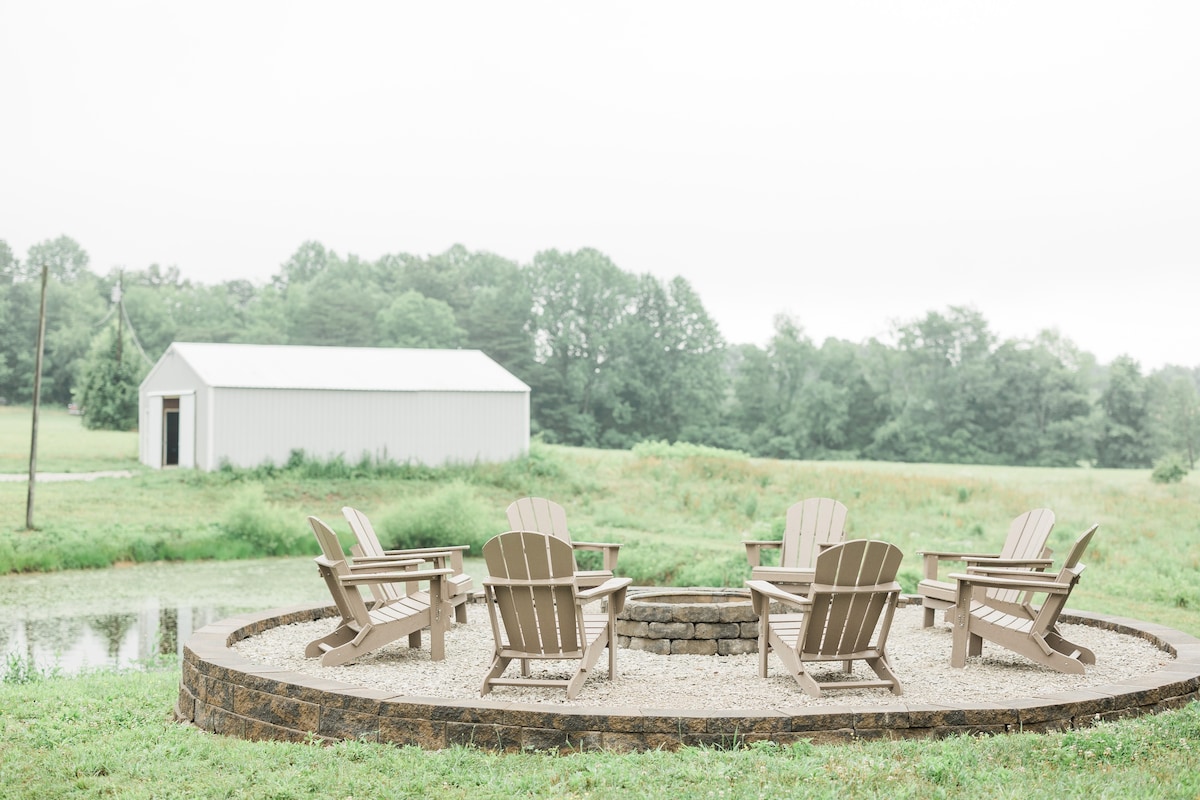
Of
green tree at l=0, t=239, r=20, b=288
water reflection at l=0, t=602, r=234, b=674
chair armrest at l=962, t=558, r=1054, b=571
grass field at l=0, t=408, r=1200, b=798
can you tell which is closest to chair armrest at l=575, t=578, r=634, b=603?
grass field at l=0, t=408, r=1200, b=798

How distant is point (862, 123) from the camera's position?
36.0 metres

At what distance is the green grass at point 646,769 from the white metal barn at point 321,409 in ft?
59.1

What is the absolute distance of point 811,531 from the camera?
8039mm

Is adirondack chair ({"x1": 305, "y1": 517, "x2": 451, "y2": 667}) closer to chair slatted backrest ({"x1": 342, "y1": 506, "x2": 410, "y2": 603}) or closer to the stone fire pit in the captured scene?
chair slatted backrest ({"x1": 342, "y1": 506, "x2": 410, "y2": 603})

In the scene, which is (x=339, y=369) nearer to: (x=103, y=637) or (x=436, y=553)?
(x=103, y=637)

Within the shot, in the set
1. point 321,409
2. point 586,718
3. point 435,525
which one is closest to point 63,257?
point 321,409

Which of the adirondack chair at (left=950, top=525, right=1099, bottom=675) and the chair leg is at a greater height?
the adirondack chair at (left=950, top=525, right=1099, bottom=675)

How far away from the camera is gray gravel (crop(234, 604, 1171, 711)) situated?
518cm

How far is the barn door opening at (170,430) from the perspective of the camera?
24438 millimetres

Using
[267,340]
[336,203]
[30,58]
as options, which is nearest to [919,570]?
[30,58]

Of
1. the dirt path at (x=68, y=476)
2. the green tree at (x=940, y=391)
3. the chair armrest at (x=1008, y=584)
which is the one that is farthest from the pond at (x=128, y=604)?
the green tree at (x=940, y=391)

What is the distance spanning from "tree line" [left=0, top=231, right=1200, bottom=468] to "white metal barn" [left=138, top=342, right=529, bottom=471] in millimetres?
20495

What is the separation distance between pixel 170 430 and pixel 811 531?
20.5m

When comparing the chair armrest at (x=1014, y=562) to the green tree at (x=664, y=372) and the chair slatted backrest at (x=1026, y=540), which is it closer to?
the chair slatted backrest at (x=1026, y=540)
